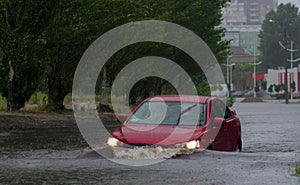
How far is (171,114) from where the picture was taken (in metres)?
13.8

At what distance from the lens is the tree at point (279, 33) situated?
152750mm

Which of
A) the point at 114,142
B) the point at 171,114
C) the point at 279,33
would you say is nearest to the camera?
the point at 114,142

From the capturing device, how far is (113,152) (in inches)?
489

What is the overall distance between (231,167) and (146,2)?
2624 cm

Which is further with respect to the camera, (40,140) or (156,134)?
(40,140)

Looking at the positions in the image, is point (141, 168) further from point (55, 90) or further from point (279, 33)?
point (279, 33)

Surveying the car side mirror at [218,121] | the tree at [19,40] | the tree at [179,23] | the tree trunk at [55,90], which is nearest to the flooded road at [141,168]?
the car side mirror at [218,121]

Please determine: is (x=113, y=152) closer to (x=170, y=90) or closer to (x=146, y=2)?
(x=146, y=2)

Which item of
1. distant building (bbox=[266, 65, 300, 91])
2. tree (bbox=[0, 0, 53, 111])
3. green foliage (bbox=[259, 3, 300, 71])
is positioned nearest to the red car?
tree (bbox=[0, 0, 53, 111])

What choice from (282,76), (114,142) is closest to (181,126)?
(114,142)

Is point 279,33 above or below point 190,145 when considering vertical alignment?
above

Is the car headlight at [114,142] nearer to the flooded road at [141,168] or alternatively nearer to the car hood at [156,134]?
the car hood at [156,134]

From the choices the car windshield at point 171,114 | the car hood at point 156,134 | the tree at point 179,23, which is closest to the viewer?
the car hood at point 156,134

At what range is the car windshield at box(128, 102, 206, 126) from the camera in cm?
1348
